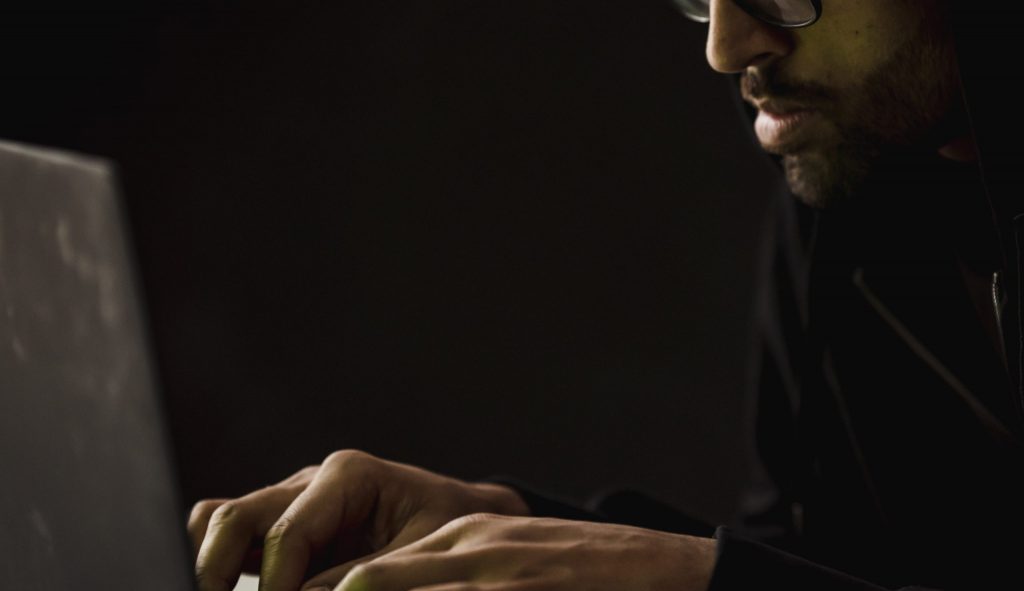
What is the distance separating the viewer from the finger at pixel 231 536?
2.16 feet

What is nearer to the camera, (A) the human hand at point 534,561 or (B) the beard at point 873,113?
(A) the human hand at point 534,561

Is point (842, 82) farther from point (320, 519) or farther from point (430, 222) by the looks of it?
point (430, 222)

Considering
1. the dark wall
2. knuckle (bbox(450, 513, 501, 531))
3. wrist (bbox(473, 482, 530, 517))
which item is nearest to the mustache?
wrist (bbox(473, 482, 530, 517))

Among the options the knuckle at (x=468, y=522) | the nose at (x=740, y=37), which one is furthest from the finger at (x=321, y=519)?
the nose at (x=740, y=37)

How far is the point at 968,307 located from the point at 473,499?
0.58 meters

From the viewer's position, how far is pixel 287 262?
2.16m

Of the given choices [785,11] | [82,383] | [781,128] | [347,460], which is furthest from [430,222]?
[82,383]

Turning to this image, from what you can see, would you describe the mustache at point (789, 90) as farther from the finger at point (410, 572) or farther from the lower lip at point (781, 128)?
the finger at point (410, 572)

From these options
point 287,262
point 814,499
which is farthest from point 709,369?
point 814,499

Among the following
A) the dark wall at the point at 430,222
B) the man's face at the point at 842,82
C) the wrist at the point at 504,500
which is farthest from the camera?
the dark wall at the point at 430,222

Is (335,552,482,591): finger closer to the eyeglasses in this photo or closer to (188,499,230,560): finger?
(188,499,230,560): finger

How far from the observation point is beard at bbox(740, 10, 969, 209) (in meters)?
0.98

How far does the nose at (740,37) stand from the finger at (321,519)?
1.79 ft

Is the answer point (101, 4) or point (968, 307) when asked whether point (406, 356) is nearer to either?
point (101, 4)
